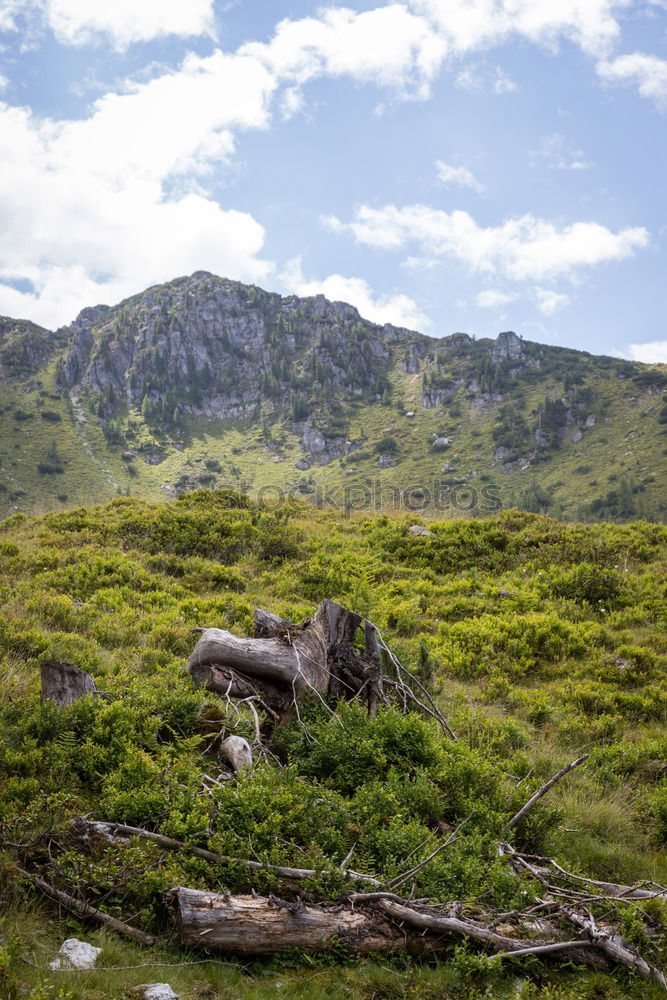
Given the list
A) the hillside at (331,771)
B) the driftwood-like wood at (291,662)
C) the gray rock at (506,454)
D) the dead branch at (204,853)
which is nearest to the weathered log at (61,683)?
the hillside at (331,771)

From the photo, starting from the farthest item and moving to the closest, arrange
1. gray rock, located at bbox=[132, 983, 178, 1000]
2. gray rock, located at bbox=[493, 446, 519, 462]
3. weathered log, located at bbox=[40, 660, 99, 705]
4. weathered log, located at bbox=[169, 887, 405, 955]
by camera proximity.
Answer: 1. gray rock, located at bbox=[493, 446, 519, 462]
2. weathered log, located at bbox=[40, 660, 99, 705]
3. weathered log, located at bbox=[169, 887, 405, 955]
4. gray rock, located at bbox=[132, 983, 178, 1000]

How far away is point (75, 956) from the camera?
3053 mm

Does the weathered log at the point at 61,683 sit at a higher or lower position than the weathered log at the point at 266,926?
higher

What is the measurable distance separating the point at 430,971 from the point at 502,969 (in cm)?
47

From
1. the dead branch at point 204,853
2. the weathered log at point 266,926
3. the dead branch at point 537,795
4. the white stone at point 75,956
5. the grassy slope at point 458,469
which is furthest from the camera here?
the grassy slope at point 458,469

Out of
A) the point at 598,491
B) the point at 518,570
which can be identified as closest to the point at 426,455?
the point at 598,491

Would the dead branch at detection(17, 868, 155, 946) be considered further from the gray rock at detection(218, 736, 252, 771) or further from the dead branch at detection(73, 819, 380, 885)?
the gray rock at detection(218, 736, 252, 771)

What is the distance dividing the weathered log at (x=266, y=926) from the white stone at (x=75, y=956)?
515 millimetres

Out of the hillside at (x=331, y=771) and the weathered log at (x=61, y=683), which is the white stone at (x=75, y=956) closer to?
the hillside at (x=331, y=771)

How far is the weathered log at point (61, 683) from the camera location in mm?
5348

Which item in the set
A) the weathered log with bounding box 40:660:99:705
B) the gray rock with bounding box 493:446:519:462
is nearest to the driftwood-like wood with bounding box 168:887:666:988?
the weathered log with bounding box 40:660:99:705

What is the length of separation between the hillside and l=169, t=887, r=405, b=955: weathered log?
0.10 meters

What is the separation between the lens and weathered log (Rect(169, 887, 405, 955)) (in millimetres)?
3299

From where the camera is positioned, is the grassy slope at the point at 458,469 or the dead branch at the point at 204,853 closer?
the dead branch at the point at 204,853
